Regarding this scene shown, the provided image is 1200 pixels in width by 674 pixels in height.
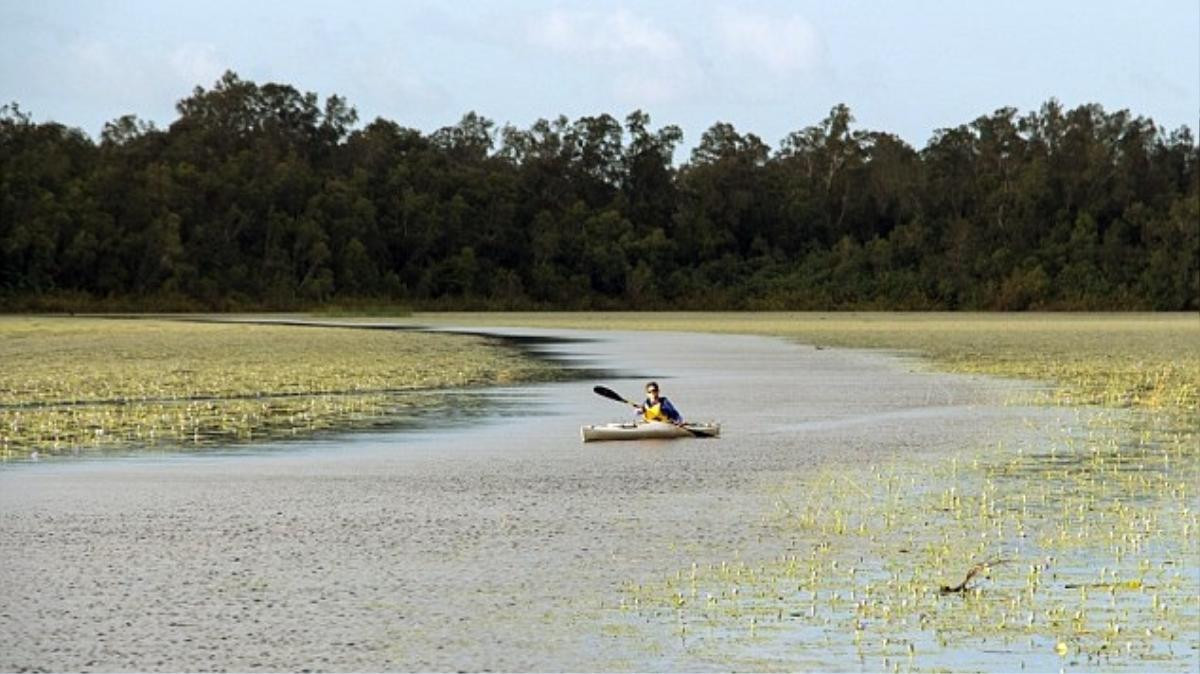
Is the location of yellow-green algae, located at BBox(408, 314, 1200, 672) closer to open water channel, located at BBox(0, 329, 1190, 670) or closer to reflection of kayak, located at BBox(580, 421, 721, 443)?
open water channel, located at BBox(0, 329, 1190, 670)

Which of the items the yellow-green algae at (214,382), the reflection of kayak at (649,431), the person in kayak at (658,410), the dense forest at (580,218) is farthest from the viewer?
the dense forest at (580,218)

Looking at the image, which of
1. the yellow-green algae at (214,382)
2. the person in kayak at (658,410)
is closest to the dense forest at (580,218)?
the yellow-green algae at (214,382)

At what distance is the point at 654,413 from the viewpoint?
30703 millimetres

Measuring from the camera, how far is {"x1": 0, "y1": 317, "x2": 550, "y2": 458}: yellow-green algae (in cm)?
3198

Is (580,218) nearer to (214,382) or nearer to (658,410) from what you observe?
(214,382)

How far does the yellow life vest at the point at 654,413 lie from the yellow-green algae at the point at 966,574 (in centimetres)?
476

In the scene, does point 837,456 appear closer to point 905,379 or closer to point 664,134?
point 905,379

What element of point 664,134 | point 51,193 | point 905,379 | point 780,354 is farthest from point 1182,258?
point 905,379

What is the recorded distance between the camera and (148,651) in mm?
13133

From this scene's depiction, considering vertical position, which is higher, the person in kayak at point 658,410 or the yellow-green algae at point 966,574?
the person in kayak at point 658,410

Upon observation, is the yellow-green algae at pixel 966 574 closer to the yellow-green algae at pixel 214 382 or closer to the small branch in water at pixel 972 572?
the small branch in water at pixel 972 572

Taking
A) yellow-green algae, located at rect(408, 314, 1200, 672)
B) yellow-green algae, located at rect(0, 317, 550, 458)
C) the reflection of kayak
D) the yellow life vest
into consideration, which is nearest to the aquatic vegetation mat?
yellow-green algae, located at rect(408, 314, 1200, 672)

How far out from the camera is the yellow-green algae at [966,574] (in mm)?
13016

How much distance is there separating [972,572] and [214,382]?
3291 centimetres
